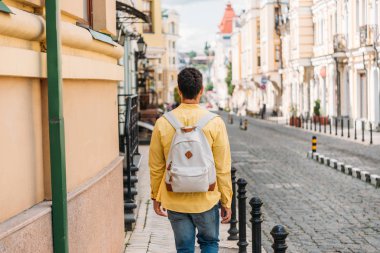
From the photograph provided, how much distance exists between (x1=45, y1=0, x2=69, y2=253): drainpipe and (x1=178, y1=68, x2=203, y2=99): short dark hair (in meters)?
1.13

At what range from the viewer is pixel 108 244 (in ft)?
23.3

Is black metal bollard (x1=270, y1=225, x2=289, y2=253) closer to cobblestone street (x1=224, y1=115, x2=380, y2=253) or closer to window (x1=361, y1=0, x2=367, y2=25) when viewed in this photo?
cobblestone street (x1=224, y1=115, x2=380, y2=253)

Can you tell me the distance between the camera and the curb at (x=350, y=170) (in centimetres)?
1688

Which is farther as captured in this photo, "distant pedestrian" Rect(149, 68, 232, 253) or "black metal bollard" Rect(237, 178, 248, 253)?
"black metal bollard" Rect(237, 178, 248, 253)

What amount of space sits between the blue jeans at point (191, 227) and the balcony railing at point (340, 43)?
39.0m

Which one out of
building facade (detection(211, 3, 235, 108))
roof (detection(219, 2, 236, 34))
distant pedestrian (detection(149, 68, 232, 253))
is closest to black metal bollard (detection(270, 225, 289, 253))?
distant pedestrian (detection(149, 68, 232, 253))

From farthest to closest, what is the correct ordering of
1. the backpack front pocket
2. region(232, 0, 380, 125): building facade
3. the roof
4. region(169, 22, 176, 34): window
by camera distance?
the roof
region(169, 22, 176, 34): window
region(232, 0, 380, 125): building facade
the backpack front pocket

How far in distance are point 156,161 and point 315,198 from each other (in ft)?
30.4

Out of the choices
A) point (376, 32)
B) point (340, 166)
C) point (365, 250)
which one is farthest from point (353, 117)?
point (365, 250)

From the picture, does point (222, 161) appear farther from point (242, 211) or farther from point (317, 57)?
point (317, 57)

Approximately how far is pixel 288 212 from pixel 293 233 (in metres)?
2.07

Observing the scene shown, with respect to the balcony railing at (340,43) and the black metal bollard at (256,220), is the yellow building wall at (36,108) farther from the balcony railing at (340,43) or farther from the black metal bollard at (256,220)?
the balcony railing at (340,43)

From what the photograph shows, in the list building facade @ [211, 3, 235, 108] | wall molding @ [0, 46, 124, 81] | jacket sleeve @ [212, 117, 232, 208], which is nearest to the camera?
wall molding @ [0, 46, 124, 81]

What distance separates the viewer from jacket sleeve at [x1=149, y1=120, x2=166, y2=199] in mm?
5711
